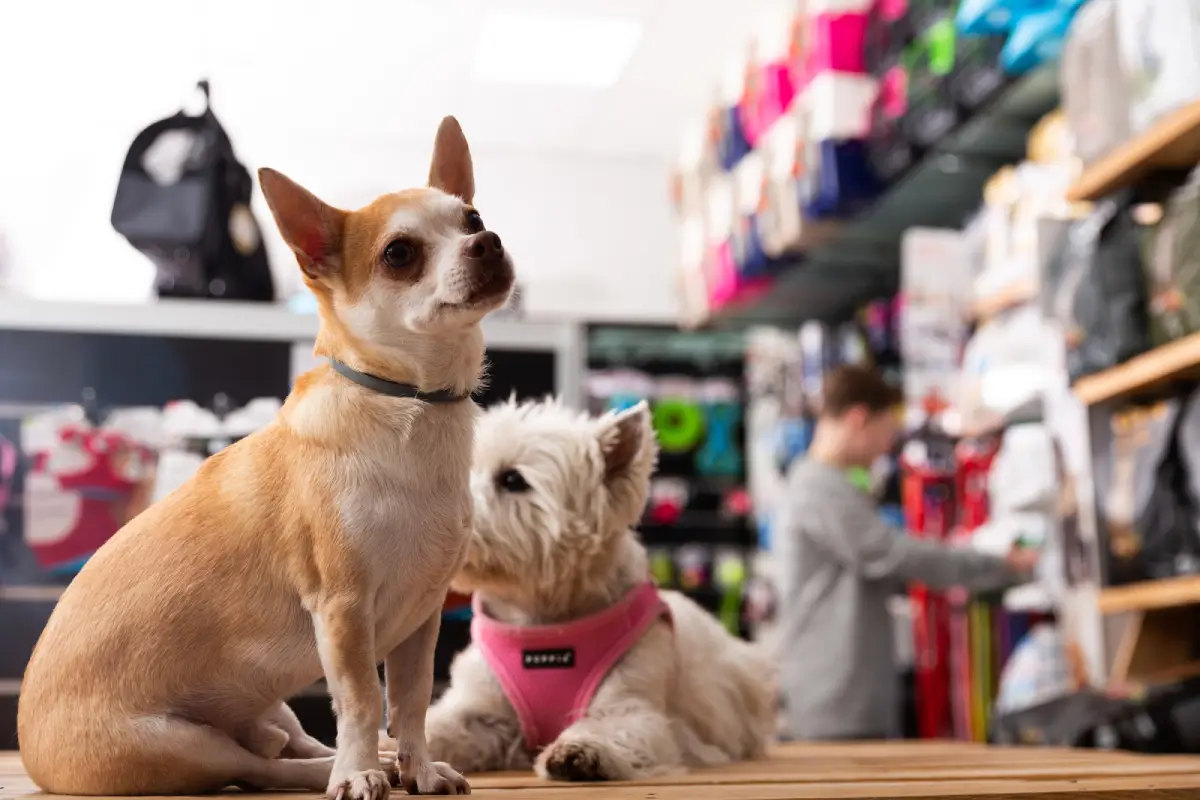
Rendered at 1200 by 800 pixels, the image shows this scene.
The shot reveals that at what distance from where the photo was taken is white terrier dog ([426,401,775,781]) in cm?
149

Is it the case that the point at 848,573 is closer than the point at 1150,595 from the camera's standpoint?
No

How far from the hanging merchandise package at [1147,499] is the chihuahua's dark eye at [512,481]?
1384mm

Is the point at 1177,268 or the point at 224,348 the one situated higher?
the point at 1177,268

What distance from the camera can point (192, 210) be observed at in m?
A: 1.87

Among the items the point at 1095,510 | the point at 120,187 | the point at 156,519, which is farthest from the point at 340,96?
the point at 156,519

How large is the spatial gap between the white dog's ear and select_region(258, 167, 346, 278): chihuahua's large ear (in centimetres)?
56

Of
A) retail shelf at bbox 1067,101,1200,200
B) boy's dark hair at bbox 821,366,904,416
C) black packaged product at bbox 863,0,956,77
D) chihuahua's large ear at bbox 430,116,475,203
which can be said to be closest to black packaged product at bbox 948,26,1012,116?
black packaged product at bbox 863,0,956,77

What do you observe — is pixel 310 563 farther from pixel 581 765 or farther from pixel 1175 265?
pixel 1175 265

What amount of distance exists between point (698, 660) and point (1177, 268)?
4.00 feet

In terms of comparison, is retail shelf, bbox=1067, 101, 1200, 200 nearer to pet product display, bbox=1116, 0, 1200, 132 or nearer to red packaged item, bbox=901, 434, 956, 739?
pet product display, bbox=1116, 0, 1200, 132

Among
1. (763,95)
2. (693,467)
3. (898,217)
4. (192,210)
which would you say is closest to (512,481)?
(192,210)

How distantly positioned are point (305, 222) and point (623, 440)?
0.61m

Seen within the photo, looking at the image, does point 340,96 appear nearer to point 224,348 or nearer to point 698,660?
point 224,348

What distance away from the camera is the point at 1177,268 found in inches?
86.7
